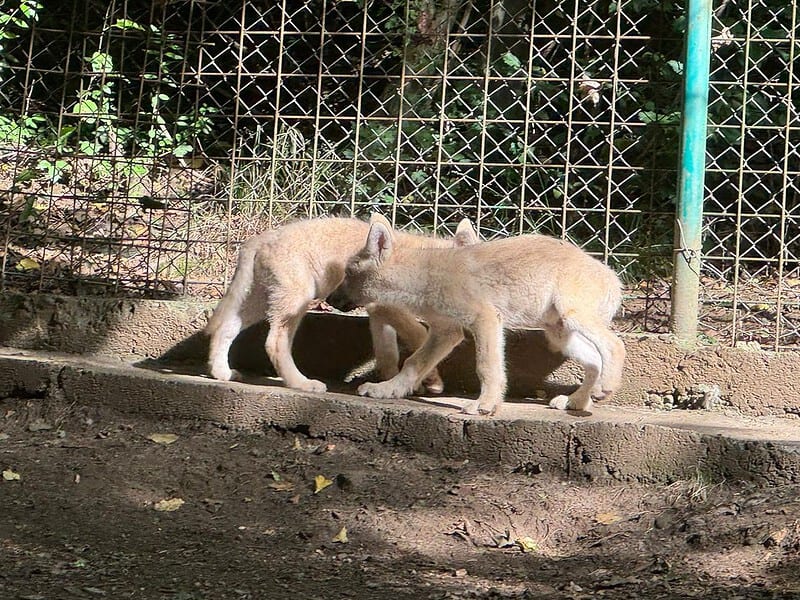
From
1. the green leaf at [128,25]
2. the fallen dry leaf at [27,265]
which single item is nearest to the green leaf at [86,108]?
the green leaf at [128,25]

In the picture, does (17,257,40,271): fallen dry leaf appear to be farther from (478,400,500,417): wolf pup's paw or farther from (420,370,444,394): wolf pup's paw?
(478,400,500,417): wolf pup's paw

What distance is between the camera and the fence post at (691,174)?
21.5 ft

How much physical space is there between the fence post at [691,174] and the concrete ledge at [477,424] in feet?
2.24

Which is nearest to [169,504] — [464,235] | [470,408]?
[470,408]

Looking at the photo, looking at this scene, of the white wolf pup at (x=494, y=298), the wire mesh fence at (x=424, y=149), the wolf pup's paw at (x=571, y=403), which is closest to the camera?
the white wolf pup at (x=494, y=298)

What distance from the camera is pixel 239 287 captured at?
22.2 feet

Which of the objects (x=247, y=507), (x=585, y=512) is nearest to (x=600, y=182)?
(x=585, y=512)

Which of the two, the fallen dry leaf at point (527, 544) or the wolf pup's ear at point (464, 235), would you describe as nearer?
the fallen dry leaf at point (527, 544)

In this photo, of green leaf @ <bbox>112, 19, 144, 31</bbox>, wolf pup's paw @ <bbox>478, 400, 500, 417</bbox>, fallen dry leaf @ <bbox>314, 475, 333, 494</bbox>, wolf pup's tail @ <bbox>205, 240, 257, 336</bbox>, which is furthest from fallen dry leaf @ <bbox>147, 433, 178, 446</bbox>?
green leaf @ <bbox>112, 19, 144, 31</bbox>

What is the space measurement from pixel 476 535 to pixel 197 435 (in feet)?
6.07

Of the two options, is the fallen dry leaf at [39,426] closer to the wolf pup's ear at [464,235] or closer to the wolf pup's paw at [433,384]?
the wolf pup's paw at [433,384]

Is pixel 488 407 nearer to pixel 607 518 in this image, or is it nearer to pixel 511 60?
pixel 607 518

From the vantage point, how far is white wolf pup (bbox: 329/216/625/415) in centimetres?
614

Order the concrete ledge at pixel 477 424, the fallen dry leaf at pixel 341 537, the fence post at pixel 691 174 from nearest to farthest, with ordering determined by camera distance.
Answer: the fallen dry leaf at pixel 341 537 < the concrete ledge at pixel 477 424 < the fence post at pixel 691 174
